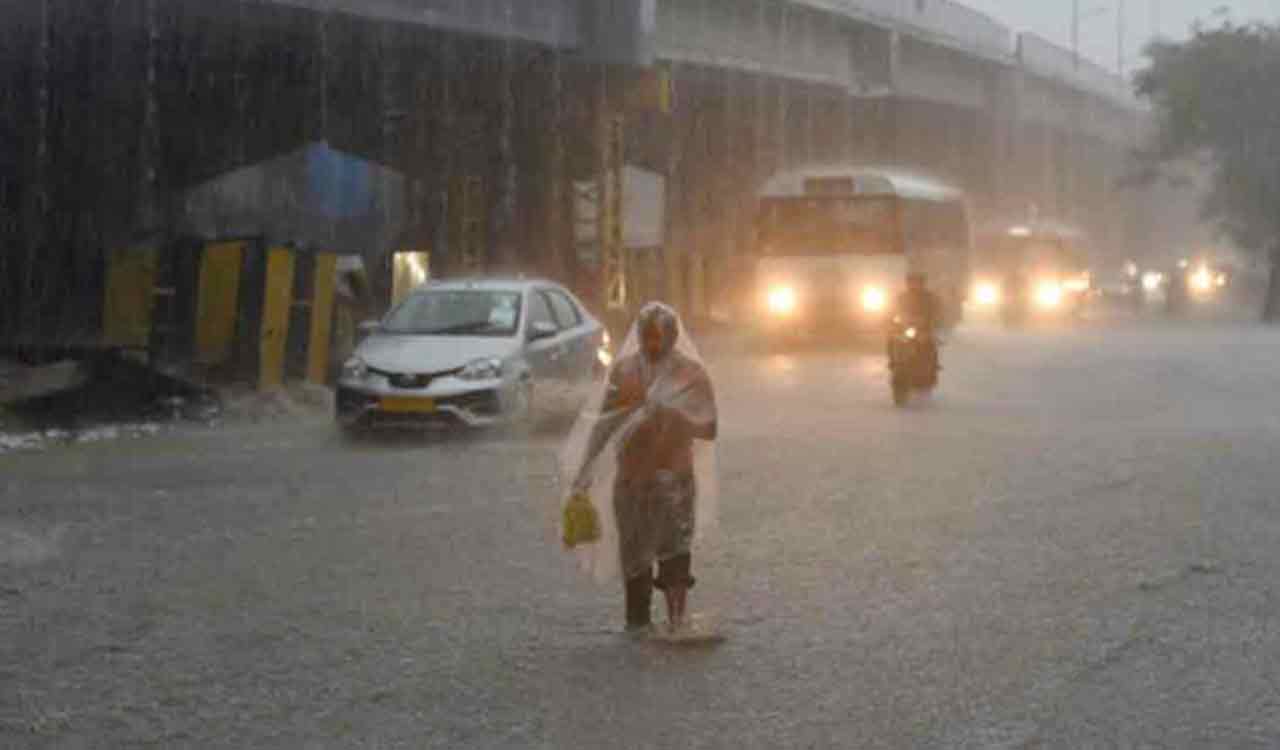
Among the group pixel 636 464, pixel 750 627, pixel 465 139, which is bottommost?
pixel 750 627

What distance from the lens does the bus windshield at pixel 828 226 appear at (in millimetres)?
35625

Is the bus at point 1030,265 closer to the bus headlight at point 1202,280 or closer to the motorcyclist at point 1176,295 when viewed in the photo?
the motorcyclist at point 1176,295

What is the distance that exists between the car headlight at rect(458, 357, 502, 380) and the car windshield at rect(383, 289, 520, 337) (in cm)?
71

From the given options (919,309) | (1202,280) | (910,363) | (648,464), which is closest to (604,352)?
(910,363)

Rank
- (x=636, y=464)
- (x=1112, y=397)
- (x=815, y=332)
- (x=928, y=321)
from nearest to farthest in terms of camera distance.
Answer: (x=636, y=464) < (x=928, y=321) < (x=1112, y=397) < (x=815, y=332)

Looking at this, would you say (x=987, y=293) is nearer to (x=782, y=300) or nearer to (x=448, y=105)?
(x=782, y=300)

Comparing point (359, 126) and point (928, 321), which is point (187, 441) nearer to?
point (928, 321)

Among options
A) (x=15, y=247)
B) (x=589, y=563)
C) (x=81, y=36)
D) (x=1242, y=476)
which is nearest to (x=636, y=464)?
(x=589, y=563)

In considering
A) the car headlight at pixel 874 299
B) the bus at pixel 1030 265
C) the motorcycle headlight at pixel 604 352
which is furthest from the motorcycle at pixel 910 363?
the bus at pixel 1030 265

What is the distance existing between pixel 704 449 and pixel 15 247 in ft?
80.1

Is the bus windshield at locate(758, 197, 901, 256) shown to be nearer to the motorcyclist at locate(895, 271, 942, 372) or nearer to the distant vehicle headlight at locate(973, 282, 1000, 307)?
the motorcyclist at locate(895, 271, 942, 372)

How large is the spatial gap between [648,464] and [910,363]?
13.9m

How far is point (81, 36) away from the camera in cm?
2795

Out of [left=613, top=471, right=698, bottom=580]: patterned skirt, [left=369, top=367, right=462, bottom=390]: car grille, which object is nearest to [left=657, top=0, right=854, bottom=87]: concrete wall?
[left=369, top=367, right=462, bottom=390]: car grille
